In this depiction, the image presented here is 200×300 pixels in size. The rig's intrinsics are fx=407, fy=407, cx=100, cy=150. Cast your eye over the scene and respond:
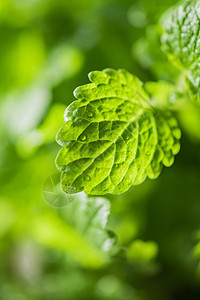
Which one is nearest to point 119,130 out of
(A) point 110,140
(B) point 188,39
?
(A) point 110,140

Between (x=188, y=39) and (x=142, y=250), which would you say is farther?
(x=142, y=250)

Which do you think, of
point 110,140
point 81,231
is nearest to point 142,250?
point 81,231

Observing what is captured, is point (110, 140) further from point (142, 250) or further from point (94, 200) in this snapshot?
point (142, 250)

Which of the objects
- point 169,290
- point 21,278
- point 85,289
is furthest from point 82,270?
point 21,278

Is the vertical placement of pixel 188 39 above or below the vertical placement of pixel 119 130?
above

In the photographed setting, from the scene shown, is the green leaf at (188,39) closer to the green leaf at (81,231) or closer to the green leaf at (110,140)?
the green leaf at (110,140)

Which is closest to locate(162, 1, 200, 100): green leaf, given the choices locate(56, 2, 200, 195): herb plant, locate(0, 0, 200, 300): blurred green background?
locate(56, 2, 200, 195): herb plant

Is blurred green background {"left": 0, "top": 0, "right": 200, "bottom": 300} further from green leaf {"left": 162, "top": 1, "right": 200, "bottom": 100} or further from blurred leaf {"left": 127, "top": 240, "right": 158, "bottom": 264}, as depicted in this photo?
green leaf {"left": 162, "top": 1, "right": 200, "bottom": 100}
